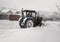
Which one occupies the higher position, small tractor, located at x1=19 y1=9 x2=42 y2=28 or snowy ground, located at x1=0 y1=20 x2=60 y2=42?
small tractor, located at x1=19 y1=9 x2=42 y2=28

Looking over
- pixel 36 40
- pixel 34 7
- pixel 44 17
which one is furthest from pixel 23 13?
pixel 36 40

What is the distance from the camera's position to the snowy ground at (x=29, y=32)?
132 centimetres

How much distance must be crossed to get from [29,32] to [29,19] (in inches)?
6.6

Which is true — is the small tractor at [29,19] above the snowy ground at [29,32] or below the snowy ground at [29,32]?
above

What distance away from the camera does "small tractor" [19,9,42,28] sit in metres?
A: 1.40

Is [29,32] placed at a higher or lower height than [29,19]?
lower

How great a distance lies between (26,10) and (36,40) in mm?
403

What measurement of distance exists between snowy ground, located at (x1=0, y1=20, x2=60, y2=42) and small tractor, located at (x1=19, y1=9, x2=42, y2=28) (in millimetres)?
54

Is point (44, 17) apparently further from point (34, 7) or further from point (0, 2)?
point (0, 2)

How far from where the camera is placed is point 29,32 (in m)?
1.38

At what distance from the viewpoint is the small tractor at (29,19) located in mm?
1404

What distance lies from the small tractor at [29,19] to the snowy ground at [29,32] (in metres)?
0.05

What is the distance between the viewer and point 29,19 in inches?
55.6

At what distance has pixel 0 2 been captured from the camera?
1421mm
